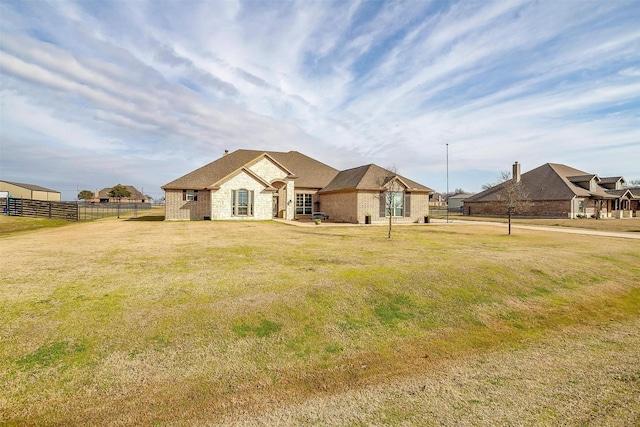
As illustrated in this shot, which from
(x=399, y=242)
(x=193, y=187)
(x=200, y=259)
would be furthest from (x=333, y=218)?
(x=200, y=259)

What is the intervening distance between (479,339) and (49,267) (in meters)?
12.3

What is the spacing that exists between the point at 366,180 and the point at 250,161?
1255 centimetres

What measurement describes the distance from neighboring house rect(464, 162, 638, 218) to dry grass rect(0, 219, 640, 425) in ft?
120

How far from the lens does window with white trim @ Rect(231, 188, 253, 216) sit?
29.2m

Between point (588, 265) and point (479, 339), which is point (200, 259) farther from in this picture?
point (588, 265)

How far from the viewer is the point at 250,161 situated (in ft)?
105

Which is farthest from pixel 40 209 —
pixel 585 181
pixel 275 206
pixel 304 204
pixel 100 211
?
pixel 585 181

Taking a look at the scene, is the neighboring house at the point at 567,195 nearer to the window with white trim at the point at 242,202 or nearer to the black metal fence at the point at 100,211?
the window with white trim at the point at 242,202

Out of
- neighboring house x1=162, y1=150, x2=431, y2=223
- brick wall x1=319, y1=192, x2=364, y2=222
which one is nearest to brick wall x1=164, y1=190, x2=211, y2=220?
neighboring house x1=162, y1=150, x2=431, y2=223

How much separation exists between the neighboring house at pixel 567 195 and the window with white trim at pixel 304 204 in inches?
979

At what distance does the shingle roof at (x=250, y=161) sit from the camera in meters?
29.8

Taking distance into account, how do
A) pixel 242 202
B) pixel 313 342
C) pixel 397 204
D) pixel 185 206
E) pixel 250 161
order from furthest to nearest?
pixel 250 161
pixel 397 204
pixel 242 202
pixel 185 206
pixel 313 342

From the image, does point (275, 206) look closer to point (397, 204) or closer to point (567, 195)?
point (397, 204)

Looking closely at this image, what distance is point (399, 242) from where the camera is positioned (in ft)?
53.2
